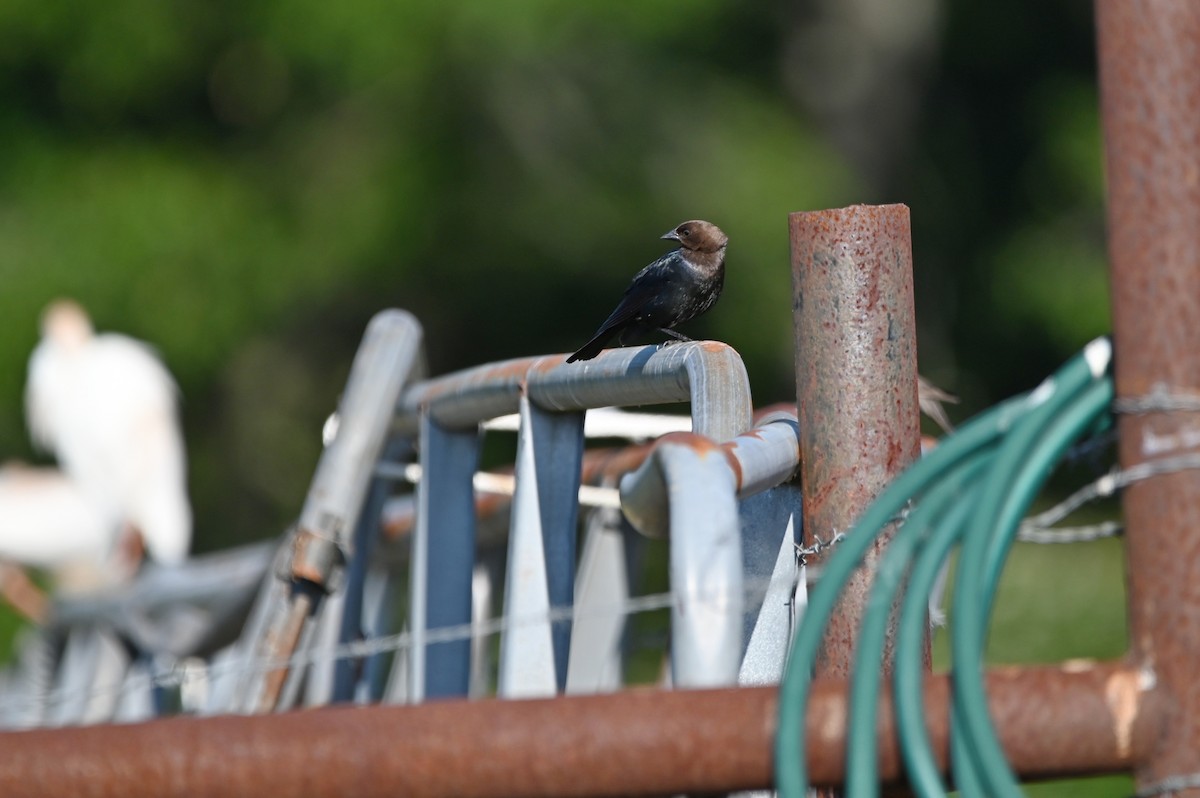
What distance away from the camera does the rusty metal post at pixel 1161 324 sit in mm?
1060

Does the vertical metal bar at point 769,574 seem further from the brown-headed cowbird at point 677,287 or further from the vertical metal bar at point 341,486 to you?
the brown-headed cowbird at point 677,287

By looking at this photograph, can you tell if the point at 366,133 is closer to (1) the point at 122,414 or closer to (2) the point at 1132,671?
(1) the point at 122,414

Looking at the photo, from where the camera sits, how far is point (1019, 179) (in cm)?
1270

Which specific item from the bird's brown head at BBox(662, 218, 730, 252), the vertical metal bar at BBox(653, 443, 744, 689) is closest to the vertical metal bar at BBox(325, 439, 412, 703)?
the bird's brown head at BBox(662, 218, 730, 252)

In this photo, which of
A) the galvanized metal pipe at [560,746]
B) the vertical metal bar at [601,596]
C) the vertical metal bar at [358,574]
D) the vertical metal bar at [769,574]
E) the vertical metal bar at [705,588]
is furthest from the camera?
the vertical metal bar at [358,574]

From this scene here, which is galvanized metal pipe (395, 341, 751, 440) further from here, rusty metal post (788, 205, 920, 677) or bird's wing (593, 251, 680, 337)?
bird's wing (593, 251, 680, 337)

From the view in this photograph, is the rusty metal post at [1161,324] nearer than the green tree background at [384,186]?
Yes

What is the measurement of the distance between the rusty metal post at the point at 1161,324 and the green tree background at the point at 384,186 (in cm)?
829

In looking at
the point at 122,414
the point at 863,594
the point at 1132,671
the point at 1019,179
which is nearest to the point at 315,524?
the point at 863,594

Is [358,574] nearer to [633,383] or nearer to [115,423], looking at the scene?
[633,383]

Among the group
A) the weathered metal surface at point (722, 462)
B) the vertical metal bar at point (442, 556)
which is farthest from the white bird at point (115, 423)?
the weathered metal surface at point (722, 462)

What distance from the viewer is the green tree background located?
31.6ft

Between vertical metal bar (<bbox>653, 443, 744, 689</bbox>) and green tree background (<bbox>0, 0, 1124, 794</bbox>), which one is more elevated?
green tree background (<bbox>0, 0, 1124, 794</bbox>)

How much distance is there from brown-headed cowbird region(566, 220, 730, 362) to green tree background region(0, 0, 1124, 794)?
6624mm
